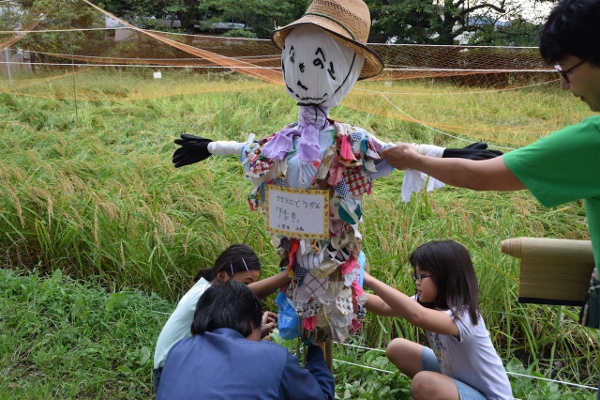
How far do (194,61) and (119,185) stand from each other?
3.71 metres

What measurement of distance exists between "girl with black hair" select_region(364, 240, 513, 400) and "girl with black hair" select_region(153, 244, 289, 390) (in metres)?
0.39

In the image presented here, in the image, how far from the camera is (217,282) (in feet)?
7.10

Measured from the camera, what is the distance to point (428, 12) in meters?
11.3

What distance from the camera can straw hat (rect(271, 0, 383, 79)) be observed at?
181 cm

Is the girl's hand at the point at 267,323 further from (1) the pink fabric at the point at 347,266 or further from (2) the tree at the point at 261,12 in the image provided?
(2) the tree at the point at 261,12

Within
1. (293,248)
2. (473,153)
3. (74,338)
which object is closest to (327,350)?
(293,248)

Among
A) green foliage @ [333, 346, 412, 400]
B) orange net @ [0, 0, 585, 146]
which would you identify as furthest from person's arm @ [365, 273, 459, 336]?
orange net @ [0, 0, 585, 146]

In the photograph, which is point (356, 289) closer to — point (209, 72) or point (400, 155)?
point (400, 155)

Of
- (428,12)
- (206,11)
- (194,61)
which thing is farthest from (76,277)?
(206,11)

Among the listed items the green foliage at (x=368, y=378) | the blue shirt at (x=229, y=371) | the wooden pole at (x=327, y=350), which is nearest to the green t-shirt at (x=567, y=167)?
Answer: the blue shirt at (x=229, y=371)

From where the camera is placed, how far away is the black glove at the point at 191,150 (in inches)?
87.2

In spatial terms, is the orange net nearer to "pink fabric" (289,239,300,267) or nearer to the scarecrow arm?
the scarecrow arm

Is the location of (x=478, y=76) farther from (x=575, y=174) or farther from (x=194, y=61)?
(x=575, y=174)

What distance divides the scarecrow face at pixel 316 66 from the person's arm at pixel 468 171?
→ 0.35m
